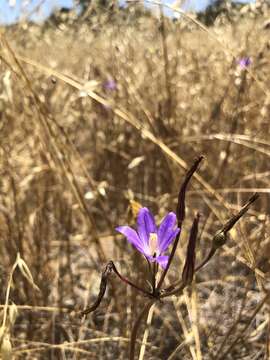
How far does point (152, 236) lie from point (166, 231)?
0.02m

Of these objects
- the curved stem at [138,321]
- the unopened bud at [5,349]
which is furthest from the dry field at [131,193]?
the curved stem at [138,321]

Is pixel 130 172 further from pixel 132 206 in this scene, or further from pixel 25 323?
pixel 132 206

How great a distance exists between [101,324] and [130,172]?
29.1 inches

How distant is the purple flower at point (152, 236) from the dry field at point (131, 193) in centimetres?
17

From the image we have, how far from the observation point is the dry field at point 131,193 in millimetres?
1095

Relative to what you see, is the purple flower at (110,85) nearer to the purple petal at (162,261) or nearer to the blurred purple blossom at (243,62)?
the blurred purple blossom at (243,62)

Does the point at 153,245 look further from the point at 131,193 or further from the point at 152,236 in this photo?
the point at 131,193

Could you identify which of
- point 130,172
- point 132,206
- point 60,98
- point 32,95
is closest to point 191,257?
point 132,206

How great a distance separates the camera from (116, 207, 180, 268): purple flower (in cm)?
60

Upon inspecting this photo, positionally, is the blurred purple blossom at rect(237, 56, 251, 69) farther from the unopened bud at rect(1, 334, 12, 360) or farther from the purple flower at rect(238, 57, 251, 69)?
the unopened bud at rect(1, 334, 12, 360)

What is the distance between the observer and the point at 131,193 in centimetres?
105

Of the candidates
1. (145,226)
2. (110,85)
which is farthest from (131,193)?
(110,85)

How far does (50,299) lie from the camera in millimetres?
1472

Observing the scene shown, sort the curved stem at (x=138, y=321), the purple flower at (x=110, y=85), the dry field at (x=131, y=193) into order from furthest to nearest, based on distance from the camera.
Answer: the purple flower at (x=110, y=85) < the dry field at (x=131, y=193) < the curved stem at (x=138, y=321)
